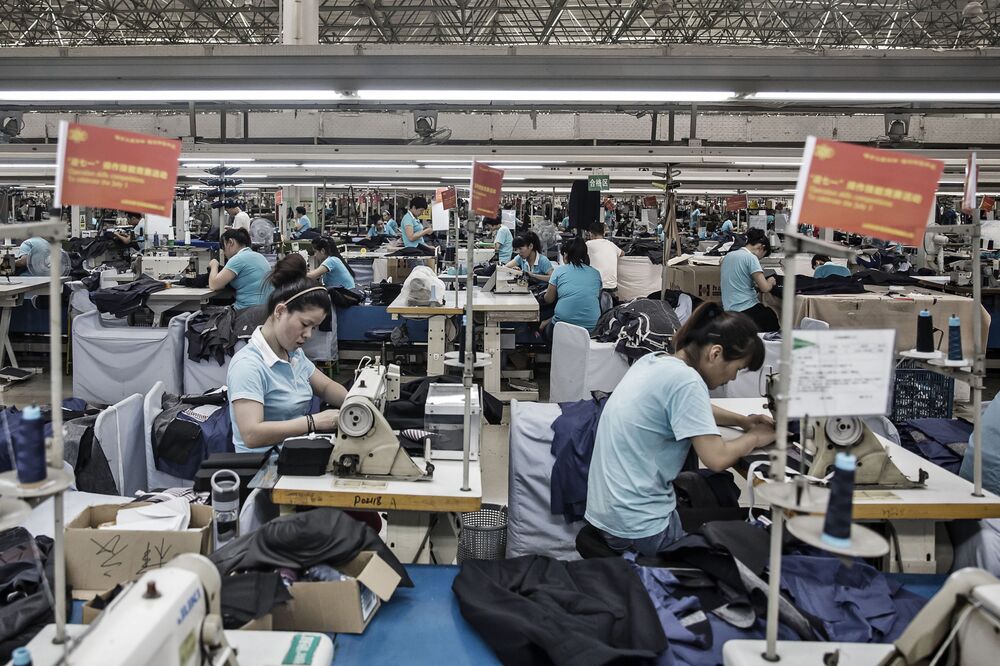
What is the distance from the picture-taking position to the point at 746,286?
259 inches

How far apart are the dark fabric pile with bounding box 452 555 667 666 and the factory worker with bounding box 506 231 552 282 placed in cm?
563

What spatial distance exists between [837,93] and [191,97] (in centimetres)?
275

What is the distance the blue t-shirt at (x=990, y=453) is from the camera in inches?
110

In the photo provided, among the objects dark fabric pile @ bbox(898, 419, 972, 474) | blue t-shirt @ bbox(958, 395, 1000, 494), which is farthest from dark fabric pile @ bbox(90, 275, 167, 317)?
blue t-shirt @ bbox(958, 395, 1000, 494)

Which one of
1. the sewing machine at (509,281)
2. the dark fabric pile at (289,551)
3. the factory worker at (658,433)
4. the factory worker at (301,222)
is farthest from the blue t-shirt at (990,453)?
the factory worker at (301,222)

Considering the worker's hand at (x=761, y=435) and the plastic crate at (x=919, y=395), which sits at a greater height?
the worker's hand at (x=761, y=435)

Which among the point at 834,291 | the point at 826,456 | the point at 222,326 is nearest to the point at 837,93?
the point at 826,456

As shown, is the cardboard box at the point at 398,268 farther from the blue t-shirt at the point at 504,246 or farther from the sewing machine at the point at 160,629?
the sewing machine at the point at 160,629

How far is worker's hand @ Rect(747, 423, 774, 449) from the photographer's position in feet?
8.25

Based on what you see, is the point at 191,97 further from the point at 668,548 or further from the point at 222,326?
the point at 668,548

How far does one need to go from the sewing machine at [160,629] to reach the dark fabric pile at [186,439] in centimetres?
200

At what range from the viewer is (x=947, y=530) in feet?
8.61

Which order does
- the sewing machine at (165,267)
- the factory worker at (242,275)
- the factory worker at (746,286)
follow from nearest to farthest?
the factory worker at (242,275) < the factory worker at (746,286) < the sewing machine at (165,267)

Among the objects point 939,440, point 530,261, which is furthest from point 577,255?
point 939,440
